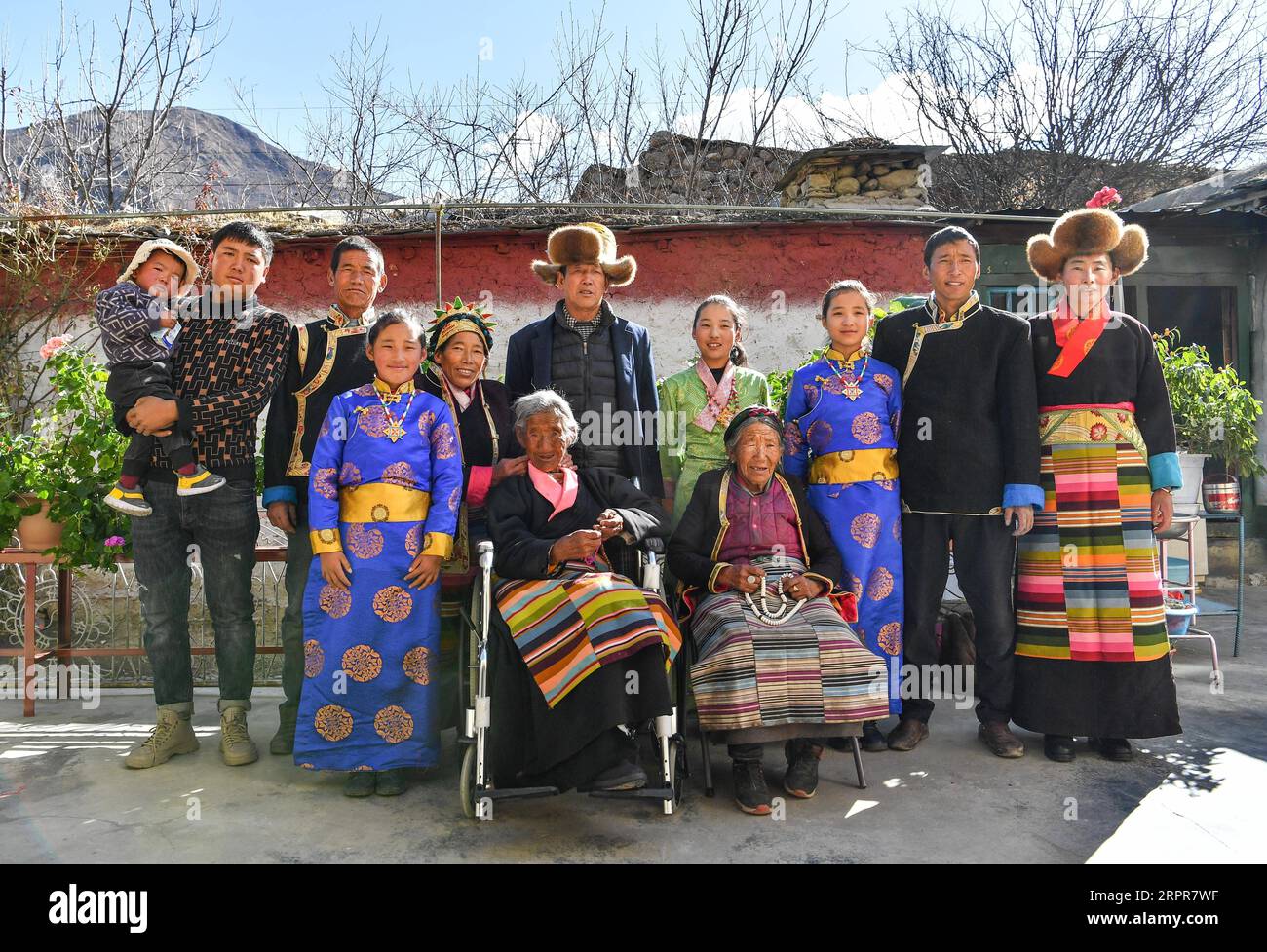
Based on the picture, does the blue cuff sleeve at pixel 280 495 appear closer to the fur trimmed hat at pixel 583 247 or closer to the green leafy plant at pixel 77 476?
the green leafy plant at pixel 77 476

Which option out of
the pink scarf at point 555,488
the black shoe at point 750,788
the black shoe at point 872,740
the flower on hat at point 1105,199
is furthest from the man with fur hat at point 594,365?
the flower on hat at point 1105,199

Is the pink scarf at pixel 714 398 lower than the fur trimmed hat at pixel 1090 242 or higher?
lower

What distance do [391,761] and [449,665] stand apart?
56 cm

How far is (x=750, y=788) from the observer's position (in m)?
3.47

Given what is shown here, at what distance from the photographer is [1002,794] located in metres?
3.65

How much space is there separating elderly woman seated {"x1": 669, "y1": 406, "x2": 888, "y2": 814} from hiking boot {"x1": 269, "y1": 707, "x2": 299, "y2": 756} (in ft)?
6.49

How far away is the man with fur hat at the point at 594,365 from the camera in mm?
4246

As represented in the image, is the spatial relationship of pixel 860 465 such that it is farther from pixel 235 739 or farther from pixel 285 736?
pixel 235 739

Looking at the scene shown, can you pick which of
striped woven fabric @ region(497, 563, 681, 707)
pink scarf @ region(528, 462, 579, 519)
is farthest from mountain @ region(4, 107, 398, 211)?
striped woven fabric @ region(497, 563, 681, 707)

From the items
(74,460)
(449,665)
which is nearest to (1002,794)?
(449,665)

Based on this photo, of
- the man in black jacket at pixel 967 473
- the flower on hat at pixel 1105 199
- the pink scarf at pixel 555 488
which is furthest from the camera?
the flower on hat at pixel 1105 199

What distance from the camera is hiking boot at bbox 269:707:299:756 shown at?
165 inches

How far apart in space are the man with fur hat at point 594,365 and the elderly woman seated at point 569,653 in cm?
53
